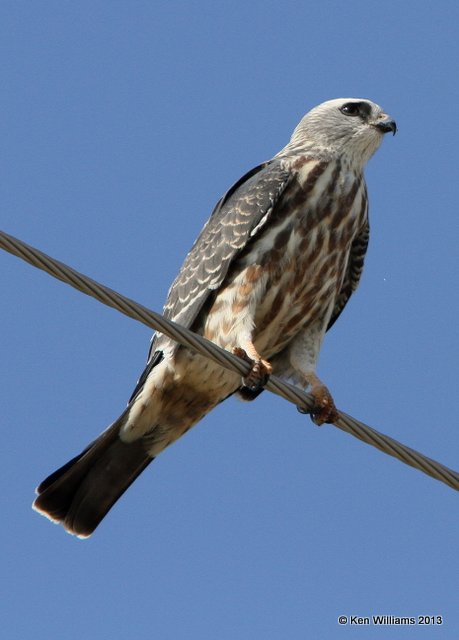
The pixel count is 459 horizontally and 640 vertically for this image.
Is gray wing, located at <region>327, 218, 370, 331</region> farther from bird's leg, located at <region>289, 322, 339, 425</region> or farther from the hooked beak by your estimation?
the hooked beak

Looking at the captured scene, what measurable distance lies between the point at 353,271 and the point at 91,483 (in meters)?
1.96

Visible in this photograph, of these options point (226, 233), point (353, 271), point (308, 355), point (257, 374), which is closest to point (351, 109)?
point (353, 271)

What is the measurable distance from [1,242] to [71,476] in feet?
9.12

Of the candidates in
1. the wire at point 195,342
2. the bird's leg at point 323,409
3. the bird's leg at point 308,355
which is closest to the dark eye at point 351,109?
the bird's leg at point 308,355

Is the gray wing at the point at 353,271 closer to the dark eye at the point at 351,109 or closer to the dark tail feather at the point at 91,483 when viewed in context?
the dark eye at the point at 351,109

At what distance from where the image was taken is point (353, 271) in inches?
281

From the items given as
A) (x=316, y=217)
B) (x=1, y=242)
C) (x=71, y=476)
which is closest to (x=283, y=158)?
(x=316, y=217)

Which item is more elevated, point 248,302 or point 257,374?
point 248,302

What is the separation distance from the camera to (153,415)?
6863 millimetres

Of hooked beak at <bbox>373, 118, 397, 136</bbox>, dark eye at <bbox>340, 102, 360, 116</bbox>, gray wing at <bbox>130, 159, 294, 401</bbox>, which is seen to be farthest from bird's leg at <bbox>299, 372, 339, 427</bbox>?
dark eye at <bbox>340, 102, 360, 116</bbox>

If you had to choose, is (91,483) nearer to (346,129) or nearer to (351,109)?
(346,129)

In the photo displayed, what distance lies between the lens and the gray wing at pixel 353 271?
7047mm

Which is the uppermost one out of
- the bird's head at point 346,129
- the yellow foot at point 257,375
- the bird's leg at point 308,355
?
the bird's head at point 346,129

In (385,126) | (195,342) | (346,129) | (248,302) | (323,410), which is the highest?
(385,126)
